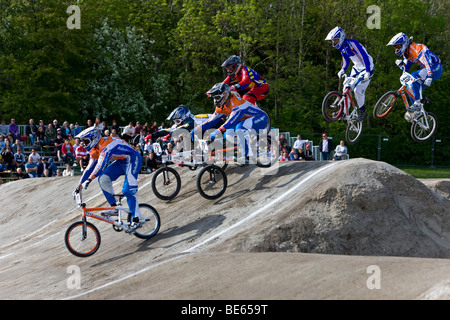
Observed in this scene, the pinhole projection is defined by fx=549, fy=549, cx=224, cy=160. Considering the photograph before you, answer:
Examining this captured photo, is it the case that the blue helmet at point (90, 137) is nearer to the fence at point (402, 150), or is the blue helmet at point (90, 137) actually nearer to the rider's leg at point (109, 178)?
the rider's leg at point (109, 178)

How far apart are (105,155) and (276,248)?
4.08 metres

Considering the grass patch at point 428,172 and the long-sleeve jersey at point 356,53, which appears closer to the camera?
the long-sleeve jersey at point 356,53

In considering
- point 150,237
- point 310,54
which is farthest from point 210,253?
point 310,54

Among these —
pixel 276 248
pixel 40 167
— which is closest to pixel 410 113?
pixel 276 248

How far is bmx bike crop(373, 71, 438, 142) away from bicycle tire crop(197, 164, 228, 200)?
4.58 m

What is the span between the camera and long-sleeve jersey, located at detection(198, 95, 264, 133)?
12.4 meters

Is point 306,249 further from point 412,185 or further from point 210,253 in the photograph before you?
point 412,185

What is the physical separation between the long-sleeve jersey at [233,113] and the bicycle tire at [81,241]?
11.5 ft

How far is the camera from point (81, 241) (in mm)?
11617

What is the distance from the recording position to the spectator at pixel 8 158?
78.6 ft

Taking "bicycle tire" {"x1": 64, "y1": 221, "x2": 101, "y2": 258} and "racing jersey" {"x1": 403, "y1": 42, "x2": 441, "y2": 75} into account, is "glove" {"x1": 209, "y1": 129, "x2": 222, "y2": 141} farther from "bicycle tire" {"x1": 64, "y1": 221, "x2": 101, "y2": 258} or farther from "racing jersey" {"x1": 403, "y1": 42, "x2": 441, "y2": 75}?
"racing jersey" {"x1": 403, "y1": 42, "x2": 441, "y2": 75}

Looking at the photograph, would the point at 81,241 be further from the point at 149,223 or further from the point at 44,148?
the point at 44,148

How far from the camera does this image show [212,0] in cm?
Result: 4222

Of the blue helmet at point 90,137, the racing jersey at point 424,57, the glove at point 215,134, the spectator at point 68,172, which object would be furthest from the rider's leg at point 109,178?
the spectator at point 68,172
